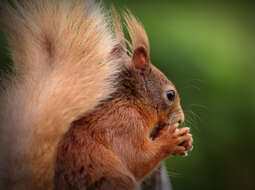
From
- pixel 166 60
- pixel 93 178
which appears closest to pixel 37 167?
pixel 93 178

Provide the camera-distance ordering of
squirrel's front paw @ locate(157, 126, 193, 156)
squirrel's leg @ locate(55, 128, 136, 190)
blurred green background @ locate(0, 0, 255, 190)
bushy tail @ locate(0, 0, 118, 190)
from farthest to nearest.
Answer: blurred green background @ locate(0, 0, 255, 190) < squirrel's front paw @ locate(157, 126, 193, 156) < squirrel's leg @ locate(55, 128, 136, 190) < bushy tail @ locate(0, 0, 118, 190)

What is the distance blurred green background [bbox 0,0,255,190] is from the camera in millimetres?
2422

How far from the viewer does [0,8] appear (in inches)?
50.9

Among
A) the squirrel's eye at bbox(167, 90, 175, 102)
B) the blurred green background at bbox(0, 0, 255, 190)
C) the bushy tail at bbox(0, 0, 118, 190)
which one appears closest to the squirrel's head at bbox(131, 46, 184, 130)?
the squirrel's eye at bbox(167, 90, 175, 102)

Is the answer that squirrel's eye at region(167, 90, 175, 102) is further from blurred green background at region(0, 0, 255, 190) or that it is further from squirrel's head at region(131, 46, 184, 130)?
blurred green background at region(0, 0, 255, 190)

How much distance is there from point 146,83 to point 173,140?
0.22 metres

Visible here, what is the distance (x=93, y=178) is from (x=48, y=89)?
289 mm

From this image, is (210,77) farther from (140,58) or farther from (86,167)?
(86,167)

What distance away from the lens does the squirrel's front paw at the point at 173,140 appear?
156 centimetres

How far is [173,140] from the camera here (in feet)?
5.15

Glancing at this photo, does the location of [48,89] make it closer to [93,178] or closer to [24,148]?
[24,148]

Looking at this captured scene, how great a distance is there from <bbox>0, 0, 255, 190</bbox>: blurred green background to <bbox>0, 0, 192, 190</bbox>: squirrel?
2.71ft

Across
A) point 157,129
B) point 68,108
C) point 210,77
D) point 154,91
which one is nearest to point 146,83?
point 154,91

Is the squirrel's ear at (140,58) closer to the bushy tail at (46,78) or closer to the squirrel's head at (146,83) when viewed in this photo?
the squirrel's head at (146,83)
